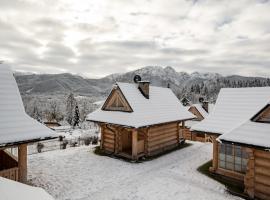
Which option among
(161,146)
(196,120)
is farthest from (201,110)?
(161,146)

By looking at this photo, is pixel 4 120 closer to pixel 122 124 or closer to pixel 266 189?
pixel 122 124

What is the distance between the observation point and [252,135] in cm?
1043

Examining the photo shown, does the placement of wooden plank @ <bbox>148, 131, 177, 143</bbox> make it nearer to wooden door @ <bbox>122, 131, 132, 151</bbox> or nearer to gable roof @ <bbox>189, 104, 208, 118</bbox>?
wooden door @ <bbox>122, 131, 132, 151</bbox>

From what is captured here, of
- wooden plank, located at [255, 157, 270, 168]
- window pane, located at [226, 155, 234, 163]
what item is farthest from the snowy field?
Answer: wooden plank, located at [255, 157, 270, 168]

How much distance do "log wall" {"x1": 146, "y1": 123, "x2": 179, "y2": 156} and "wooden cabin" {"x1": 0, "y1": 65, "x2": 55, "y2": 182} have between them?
8.77 m

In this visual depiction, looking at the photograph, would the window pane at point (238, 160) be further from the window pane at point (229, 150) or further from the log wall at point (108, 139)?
the log wall at point (108, 139)

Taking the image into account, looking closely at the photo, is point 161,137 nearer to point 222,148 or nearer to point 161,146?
point 161,146

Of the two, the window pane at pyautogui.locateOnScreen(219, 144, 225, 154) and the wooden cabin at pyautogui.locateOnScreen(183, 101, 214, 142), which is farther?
the wooden cabin at pyautogui.locateOnScreen(183, 101, 214, 142)

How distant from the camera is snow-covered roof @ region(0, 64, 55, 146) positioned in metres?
9.23

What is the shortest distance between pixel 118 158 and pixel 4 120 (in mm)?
8916

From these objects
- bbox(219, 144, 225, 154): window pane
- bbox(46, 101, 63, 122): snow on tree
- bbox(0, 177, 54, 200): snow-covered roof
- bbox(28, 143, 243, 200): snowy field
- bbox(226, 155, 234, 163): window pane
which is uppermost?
bbox(0, 177, 54, 200): snow-covered roof

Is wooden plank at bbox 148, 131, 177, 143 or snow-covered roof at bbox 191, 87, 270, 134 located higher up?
snow-covered roof at bbox 191, 87, 270, 134

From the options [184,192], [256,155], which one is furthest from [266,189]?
[184,192]

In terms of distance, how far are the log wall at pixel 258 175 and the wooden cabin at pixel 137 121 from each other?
7.15 metres
